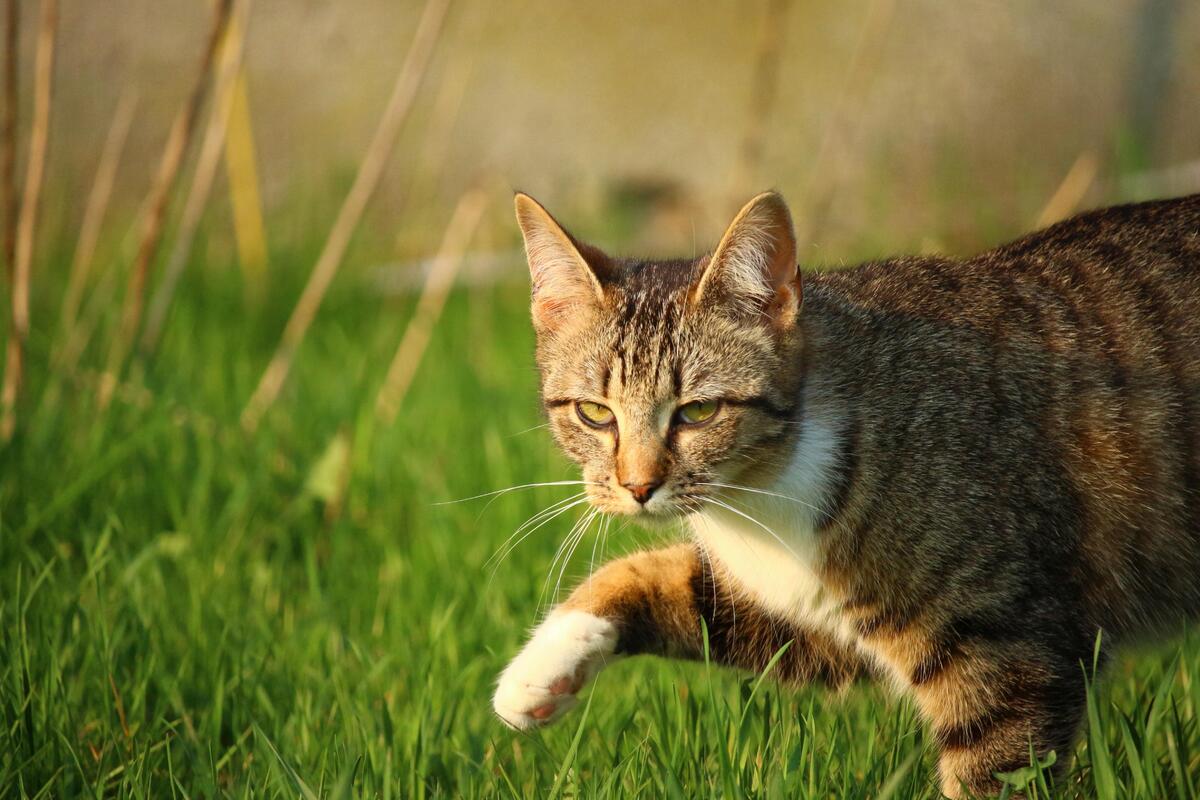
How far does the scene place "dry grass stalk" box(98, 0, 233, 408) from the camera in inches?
130

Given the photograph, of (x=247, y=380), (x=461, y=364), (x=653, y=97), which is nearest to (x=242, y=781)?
(x=247, y=380)

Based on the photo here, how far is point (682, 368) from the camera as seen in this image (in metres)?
2.32

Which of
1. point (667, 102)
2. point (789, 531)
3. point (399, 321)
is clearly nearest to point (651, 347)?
point (789, 531)

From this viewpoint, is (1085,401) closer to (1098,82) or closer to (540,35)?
(1098,82)

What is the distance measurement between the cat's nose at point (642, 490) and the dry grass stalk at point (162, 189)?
181 centimetres

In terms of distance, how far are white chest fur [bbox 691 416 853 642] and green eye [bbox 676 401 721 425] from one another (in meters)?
0.13

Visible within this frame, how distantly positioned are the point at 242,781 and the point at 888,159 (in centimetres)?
409

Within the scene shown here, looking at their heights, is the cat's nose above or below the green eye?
→ below

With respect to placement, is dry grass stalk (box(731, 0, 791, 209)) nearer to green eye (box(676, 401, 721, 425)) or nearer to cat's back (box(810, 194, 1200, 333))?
cat's back (box(810, 194, 1200, 333))

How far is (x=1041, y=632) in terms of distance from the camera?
213cm

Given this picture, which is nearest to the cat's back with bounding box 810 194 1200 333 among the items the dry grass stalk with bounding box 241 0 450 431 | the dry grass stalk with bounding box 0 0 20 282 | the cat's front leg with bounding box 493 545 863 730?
the cat's front leg with bounding box 493 545 863 730

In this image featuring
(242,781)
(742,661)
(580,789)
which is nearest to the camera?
(580,789)

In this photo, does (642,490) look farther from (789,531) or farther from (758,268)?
(758,268)

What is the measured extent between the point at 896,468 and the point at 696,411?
37 cm
